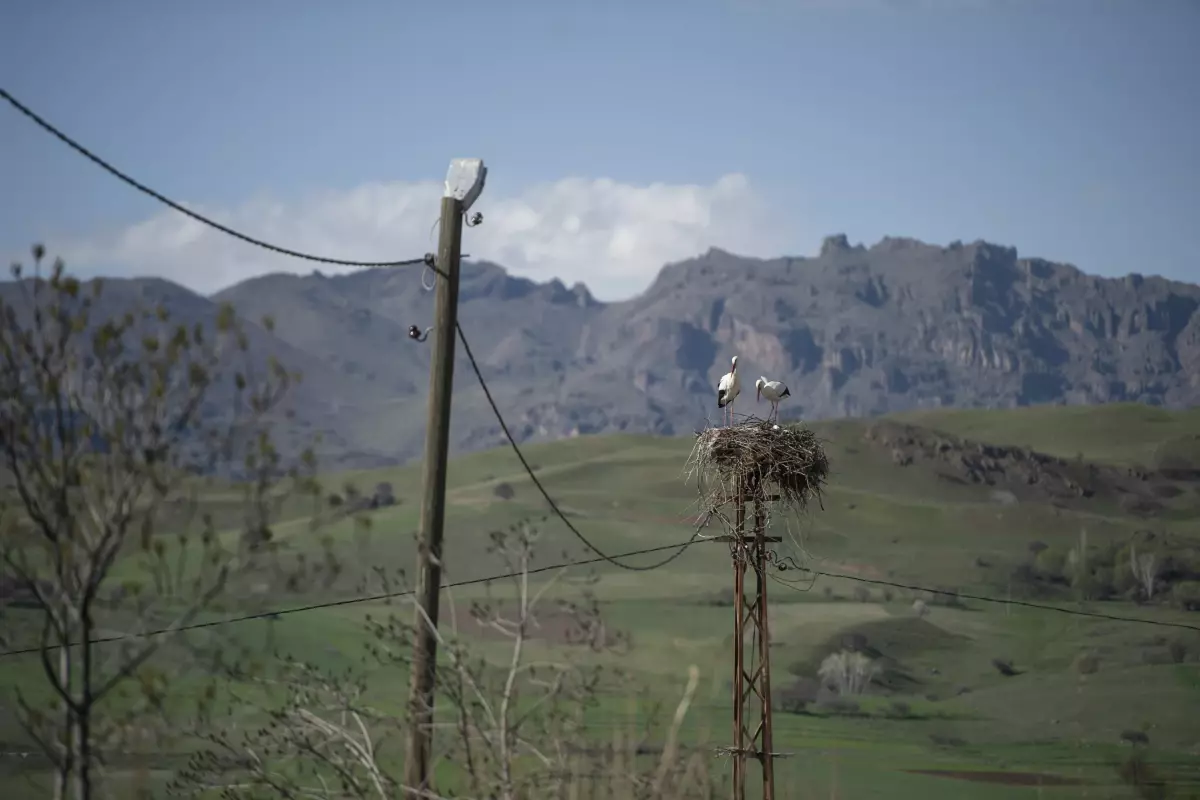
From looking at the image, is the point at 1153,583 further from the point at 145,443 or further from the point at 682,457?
the point at 145,443

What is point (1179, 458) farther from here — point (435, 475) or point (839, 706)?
point (435, 475)

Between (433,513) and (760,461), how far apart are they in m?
6.20

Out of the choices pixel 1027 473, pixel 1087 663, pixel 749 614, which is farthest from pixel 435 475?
pixel 1027 473

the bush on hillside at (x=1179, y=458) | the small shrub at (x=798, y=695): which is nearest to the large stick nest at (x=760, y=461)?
the small shrub at (x=798, y=695)

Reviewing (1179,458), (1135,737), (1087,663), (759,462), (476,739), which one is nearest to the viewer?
(476,739)

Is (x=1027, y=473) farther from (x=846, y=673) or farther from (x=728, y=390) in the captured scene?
(x=728, y=390)

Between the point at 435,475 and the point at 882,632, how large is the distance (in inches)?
3296

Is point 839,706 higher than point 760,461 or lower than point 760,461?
lower

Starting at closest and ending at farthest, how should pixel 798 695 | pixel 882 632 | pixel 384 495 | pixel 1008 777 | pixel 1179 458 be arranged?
pixel 1008 777 < pixel 798 695 < pixel 882 632 < pixel 384 495 < pixel 1179 458

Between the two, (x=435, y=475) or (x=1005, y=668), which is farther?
(x=1005, y=668)

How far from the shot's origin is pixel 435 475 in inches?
526

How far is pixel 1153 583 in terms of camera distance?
111 meters

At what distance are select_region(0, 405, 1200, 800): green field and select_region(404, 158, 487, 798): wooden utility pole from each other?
106ft

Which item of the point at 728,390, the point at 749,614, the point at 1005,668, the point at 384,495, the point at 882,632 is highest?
the point at 728,390
